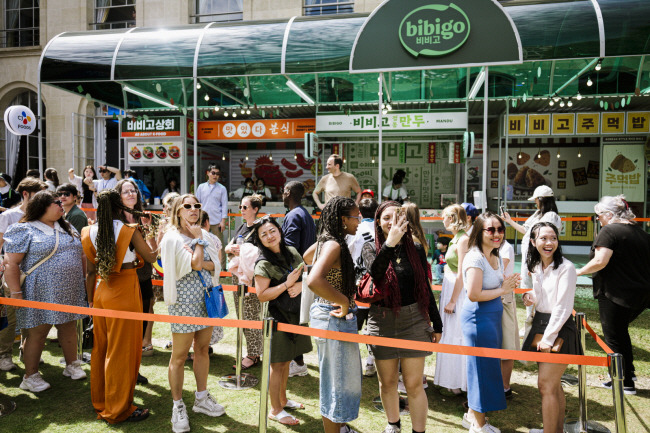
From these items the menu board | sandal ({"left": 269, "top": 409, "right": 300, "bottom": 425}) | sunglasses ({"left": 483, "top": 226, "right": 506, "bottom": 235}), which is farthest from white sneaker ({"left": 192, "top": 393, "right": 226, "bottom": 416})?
the menu board

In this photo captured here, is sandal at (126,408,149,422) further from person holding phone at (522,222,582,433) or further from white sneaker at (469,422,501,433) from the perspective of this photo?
person holding phone at (522,222,582,433)

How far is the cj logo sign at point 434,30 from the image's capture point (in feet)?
20.1

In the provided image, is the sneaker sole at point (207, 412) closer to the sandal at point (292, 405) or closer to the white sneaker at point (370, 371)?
the sandal at point (292, 405)

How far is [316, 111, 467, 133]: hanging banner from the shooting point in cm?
1048

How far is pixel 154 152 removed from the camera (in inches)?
462

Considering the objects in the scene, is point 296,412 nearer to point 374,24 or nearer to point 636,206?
point 374,24

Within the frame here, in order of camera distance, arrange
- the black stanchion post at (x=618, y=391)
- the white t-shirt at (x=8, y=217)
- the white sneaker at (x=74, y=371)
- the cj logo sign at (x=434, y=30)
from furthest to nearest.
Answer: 1. the cj logo sign at (x=434, y=30)
2. the white t-shirt at (x=8, y=217)
3. the white sneaker at (x=74, y=371)
4. the black stanchion post at (x=618, y=391)

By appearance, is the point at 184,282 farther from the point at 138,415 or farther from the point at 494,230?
the point at 494,230

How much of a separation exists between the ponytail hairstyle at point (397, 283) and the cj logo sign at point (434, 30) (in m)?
4.05

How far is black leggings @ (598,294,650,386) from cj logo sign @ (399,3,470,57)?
155 inches

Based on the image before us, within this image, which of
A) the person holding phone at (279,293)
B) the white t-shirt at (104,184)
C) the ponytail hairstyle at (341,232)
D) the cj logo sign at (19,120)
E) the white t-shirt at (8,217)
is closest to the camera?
the ponytail hairstyle at (341,232)

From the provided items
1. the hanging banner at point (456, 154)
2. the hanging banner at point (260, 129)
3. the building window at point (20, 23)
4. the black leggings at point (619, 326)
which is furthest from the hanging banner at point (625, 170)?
the building window at point (20, 23)

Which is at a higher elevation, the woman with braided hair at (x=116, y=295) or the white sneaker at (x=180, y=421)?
the woman with braided hair at (x=116, y=295)

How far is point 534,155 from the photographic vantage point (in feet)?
45.1
